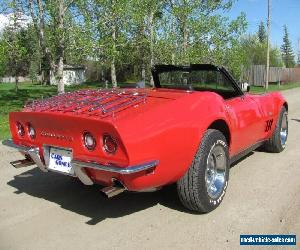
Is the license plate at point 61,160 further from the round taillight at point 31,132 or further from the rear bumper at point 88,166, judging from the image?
the round taillight at point 31,132

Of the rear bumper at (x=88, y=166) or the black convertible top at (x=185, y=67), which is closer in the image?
the rear bumper at (x=88, y=166)

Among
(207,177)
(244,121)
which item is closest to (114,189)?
(207,177)

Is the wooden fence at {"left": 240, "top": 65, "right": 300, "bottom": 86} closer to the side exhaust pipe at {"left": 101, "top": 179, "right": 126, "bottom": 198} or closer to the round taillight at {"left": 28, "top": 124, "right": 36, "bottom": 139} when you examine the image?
the round taillight at {"left": 28, "top": 124, "right": 36, "bottom": 139}

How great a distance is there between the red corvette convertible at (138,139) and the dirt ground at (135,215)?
303 millimetres

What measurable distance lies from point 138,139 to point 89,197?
1.58m

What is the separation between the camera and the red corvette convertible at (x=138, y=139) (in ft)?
11.6

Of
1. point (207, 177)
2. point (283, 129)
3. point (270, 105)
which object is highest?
point (270, 105)

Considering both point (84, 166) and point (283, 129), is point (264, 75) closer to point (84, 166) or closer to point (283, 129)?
point (283, 129)

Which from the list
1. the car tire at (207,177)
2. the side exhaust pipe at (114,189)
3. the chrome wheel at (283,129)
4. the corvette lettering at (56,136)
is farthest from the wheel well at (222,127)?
the chrome wheel at (283,129)

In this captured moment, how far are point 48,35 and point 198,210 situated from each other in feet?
38.1

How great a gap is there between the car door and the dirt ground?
47 cm

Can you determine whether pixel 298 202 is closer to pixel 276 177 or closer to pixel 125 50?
pixel 276 177

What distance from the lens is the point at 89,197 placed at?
478cm

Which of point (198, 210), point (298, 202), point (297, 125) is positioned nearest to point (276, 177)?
point (298, 202)
